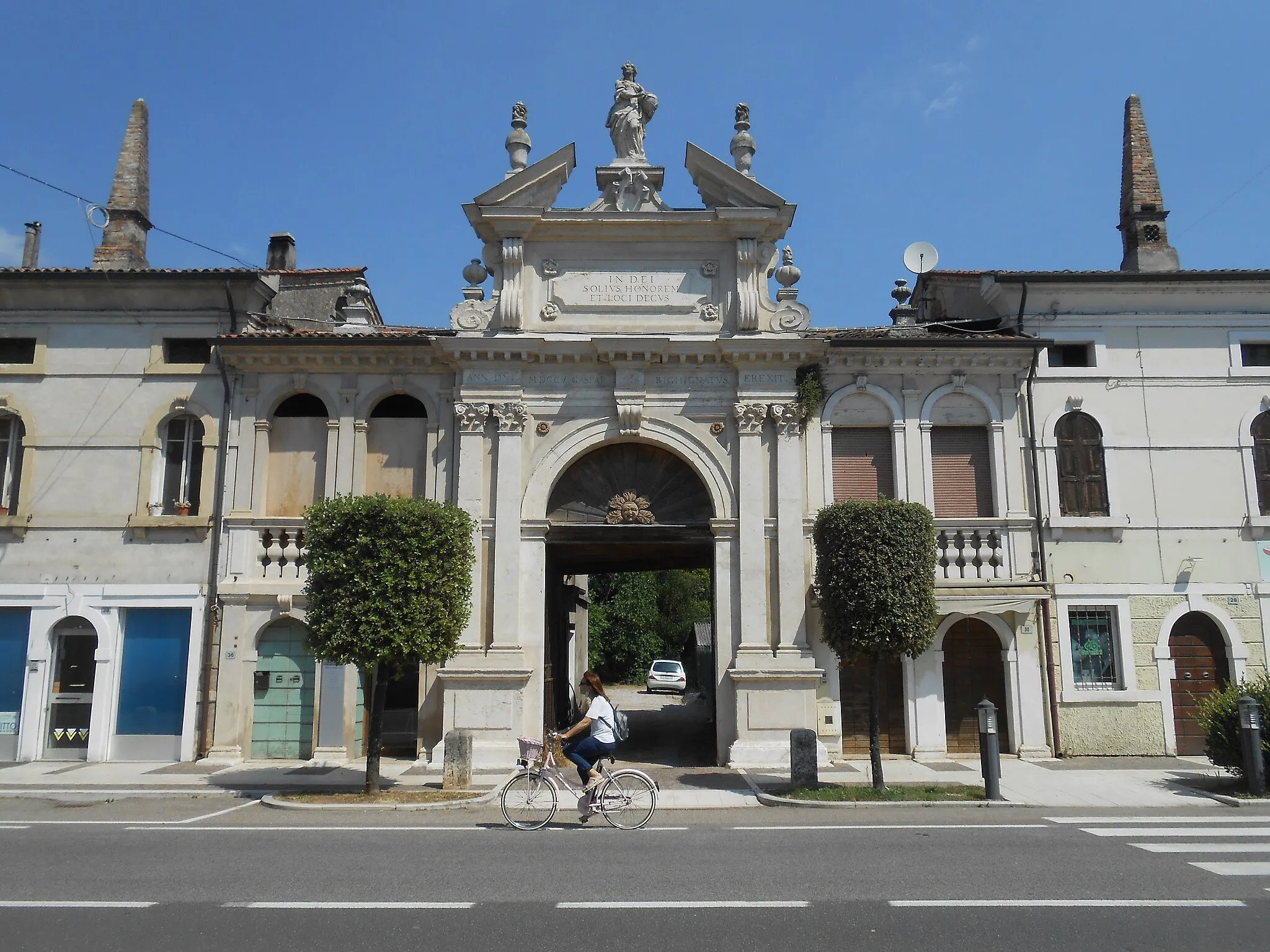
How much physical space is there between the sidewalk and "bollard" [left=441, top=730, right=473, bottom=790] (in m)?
0.45

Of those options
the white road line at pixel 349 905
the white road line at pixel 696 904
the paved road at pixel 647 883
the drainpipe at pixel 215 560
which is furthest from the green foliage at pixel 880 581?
the drainpipe at pixel 215 560

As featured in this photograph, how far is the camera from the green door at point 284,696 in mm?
16797

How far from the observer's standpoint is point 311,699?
1691 centimetres

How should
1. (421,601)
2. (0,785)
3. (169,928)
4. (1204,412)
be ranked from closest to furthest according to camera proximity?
(169,928)
(421,601)
(0,785)
(1204,412)

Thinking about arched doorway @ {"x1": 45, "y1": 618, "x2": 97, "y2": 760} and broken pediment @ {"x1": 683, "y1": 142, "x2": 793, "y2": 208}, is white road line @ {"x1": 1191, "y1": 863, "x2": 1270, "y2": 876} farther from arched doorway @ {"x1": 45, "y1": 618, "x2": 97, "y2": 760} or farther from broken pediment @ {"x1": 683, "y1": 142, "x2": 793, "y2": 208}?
arched doorway @ {"x1": 45, "y1": 618, "x2": 97, "y2": 760}

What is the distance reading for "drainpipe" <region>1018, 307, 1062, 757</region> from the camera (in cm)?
1678

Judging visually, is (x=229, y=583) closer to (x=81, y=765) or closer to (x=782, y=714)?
(x=81, y=765)

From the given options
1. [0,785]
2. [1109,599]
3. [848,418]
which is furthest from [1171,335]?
[0,785]

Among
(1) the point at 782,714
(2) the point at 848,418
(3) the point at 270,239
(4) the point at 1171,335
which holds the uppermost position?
(3) the point at 270,239

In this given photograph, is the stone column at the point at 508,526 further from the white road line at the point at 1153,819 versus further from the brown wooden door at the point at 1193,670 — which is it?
the brown wooden door at the point at 1193,670

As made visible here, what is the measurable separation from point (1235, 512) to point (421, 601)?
49.7 ft

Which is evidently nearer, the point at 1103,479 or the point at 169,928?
the point at 169,928

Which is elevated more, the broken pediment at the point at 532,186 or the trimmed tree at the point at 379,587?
the broken pediment at the point at 532,186

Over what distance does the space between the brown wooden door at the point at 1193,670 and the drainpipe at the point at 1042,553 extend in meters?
2.27
